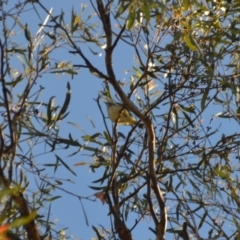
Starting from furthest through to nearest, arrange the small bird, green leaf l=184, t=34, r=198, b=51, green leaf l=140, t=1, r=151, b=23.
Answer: the small bird
green leaf l=184, t=34, r=198, b=51
green leaf l=140, t=1, r=151, b=23

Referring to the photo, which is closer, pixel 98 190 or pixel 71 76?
pixel 98 190

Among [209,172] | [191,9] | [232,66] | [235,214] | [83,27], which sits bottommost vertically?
[235,214]

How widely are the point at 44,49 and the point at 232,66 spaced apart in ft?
2.31

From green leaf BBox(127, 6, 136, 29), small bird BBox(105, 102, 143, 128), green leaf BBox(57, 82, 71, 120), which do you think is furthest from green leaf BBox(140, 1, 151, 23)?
small bird BBox(105, 102, 143, 128)

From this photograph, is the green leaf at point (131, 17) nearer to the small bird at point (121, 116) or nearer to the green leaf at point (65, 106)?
the green leaf at point (65, 106)

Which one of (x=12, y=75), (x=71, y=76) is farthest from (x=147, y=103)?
(x=12, y=75)

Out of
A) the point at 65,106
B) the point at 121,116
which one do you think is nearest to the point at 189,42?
the point at 65,106

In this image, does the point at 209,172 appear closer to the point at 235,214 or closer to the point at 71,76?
the point at 235,214

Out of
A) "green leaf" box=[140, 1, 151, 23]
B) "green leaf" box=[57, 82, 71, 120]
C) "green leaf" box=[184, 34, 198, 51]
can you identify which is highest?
"green leaf" box=[57, 82, 71, 120]

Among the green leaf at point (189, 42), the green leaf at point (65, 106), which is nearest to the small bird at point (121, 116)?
the green leaf at point (65, 106)

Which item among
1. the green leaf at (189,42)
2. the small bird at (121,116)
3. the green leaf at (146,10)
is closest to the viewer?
the green leaf at (146,10)

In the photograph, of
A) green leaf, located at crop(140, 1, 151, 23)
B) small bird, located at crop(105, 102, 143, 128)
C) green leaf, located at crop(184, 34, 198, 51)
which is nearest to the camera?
green leaf, located at crop(140, 1, 151, 23)

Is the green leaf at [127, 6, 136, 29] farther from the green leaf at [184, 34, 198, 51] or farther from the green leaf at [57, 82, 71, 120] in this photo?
the green leaf at [57, 82, 71, 120]

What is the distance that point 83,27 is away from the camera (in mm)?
2527
